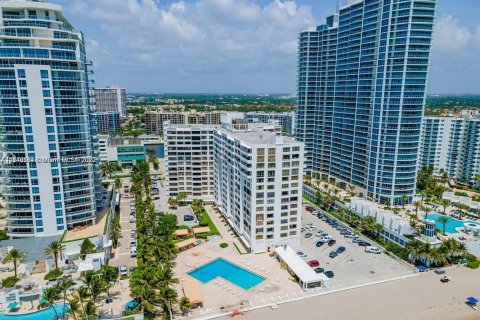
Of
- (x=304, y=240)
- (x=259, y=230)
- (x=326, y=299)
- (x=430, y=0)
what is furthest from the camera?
(x=430, y=0)

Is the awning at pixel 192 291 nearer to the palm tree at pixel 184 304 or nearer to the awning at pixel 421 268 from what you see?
the palm tree at pixel 184 304

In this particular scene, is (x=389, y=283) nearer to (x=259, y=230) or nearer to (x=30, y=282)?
(x=259, y=230)

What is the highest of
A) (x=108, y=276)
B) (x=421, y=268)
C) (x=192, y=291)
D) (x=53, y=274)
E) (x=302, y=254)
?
(x=108, y=276)

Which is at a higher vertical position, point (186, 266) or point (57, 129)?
point (57, 129)

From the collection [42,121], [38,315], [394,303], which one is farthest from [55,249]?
[394,303]

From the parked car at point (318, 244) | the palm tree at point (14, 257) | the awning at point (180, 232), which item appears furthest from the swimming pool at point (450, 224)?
the palm tree at point (14, 257)

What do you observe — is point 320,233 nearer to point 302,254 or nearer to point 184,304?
point 302,254

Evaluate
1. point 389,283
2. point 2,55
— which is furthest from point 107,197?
point 389,283

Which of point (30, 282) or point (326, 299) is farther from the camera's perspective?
point (30, 282)
